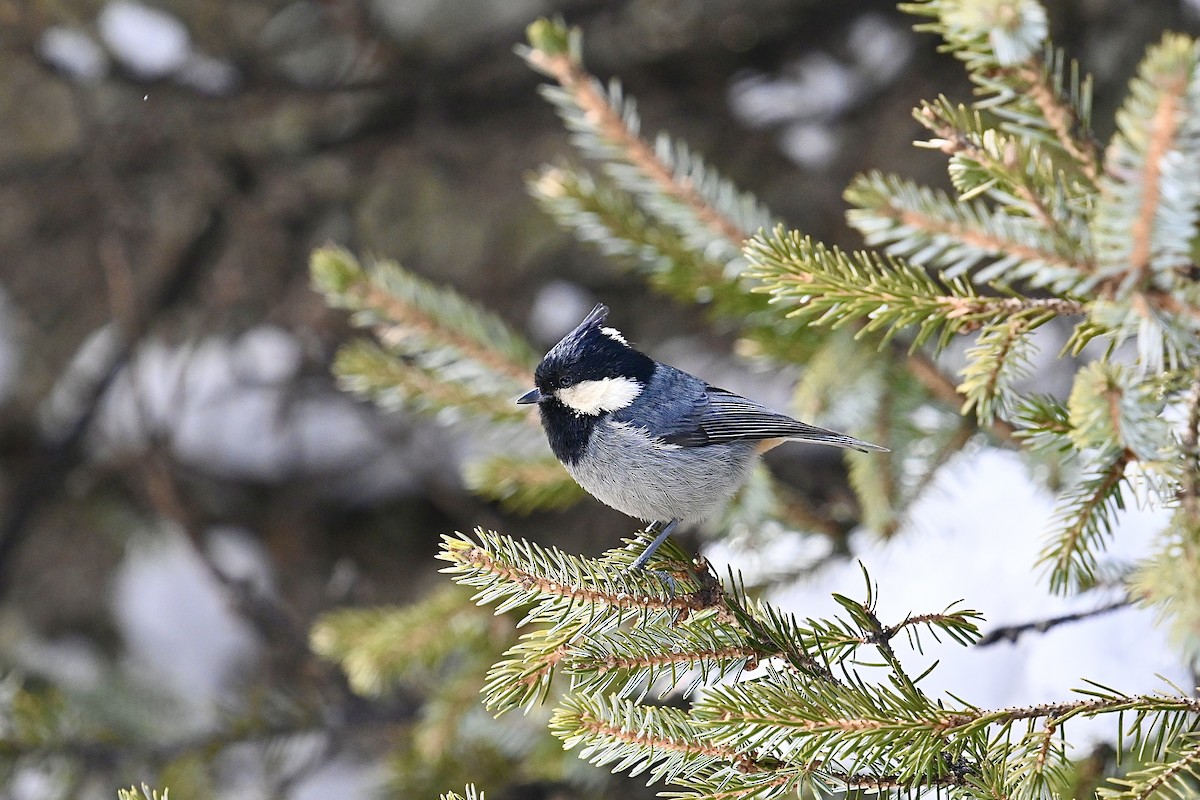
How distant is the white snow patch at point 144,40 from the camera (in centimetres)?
365

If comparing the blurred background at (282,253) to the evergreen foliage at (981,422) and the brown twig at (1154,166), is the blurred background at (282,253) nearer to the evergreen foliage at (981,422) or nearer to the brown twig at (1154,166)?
the evergreen foliage at (981,422)

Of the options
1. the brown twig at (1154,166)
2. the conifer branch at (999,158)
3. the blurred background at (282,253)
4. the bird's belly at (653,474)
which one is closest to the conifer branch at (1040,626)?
the bird's belly at (653,474)

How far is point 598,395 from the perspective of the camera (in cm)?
197

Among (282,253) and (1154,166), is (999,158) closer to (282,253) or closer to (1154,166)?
(1154,166)

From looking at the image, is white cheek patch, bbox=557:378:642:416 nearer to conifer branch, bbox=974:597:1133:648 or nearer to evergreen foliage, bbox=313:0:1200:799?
evergreen foliage, bbox=313:0:1200:799

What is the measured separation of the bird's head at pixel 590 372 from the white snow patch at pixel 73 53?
2.66 metres

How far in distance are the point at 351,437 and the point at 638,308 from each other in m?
1.40

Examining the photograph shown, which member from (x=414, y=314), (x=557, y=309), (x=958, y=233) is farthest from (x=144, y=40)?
(x=958, y=233)

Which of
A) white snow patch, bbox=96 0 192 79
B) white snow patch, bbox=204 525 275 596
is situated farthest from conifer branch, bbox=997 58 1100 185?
white snow patch, bbox=204 525 275 596

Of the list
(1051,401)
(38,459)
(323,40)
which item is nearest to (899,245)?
(1051,401)

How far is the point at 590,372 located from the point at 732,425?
326 millimetres

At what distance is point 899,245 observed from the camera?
1370mm

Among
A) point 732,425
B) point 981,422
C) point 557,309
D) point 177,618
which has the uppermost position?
point 981,422

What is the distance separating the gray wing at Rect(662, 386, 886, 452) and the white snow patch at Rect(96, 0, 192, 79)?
9.05ft
